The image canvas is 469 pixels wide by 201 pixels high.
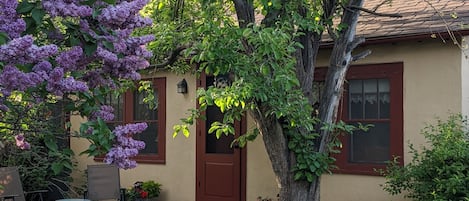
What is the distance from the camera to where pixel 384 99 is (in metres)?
7.91

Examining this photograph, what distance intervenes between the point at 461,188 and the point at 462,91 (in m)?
1.55

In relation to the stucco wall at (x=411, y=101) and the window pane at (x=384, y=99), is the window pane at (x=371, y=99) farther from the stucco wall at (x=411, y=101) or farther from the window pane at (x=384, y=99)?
the stucco wall at (x=411, y=101)

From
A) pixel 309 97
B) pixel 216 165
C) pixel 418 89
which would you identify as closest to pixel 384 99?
pixel 418 89

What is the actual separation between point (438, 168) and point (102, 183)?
4.99m

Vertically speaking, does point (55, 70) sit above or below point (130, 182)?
above

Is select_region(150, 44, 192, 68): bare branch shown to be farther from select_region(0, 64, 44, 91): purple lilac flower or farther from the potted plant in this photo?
select_region(0, 64, 44, 91): purple lilac flower

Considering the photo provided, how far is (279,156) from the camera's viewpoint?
711 centimetres

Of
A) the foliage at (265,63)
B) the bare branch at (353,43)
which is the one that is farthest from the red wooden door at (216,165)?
the bare branch at (353,43)

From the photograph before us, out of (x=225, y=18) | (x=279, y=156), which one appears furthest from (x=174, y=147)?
(x=225, y=18)

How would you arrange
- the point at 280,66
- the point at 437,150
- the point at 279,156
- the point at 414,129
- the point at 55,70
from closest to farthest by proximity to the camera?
the point at 55,70, the point at 280,66, the point at 437,150, the point at 279,156, the point at 414,129

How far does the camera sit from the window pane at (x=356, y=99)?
320 inches

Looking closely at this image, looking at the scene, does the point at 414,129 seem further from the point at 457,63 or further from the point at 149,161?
the point at 149,161

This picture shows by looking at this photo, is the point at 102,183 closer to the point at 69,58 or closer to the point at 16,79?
the point at 69,58

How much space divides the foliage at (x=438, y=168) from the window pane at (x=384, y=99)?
596 mm
